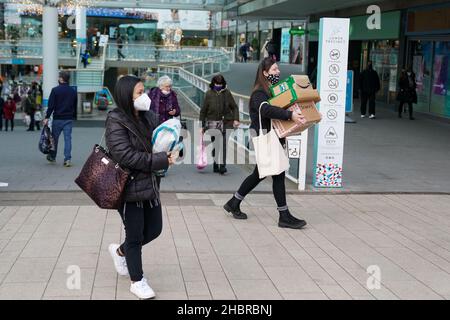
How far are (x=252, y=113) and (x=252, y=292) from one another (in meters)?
2.48

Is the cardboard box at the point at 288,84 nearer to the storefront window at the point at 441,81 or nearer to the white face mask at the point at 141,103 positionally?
the white face mask at the point at 141,103

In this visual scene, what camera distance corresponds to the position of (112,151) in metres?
4.40

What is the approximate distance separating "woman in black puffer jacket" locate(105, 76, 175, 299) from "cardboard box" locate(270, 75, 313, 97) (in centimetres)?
225

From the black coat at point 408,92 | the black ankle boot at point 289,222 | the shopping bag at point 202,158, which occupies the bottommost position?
the black ankle boot at point 289,222

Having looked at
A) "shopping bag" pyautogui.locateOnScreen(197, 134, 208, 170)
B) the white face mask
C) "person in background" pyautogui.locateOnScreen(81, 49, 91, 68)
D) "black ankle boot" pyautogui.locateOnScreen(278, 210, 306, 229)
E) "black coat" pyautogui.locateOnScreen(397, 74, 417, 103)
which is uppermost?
"person in background" pyautogui.locateOnScreen(81, 49, 91, 68)

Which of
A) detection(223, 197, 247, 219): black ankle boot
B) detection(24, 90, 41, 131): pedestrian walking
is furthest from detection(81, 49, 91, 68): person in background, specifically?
detection(223, 197, 247, 219): black ankle boot

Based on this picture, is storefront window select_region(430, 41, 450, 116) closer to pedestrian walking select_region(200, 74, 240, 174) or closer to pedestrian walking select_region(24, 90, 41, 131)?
pedestrian walking select_region(200, 74, 240, 174)

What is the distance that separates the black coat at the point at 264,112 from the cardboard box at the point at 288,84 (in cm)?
11

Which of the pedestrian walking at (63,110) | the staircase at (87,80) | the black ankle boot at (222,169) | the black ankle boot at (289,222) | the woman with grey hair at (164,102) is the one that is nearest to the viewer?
the black ankle boot at (289,222)

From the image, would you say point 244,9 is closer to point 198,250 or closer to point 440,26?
point 440,26

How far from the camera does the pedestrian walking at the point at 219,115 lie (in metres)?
10.1

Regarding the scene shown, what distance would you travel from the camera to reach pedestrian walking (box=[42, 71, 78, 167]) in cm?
1047

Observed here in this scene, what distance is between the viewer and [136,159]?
4.35 metres

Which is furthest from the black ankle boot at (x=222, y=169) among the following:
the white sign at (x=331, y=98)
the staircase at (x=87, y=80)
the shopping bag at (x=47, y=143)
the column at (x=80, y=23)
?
the column at (x=80, y=23)
